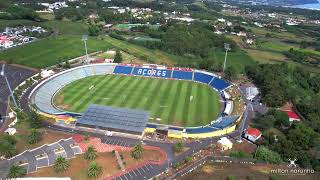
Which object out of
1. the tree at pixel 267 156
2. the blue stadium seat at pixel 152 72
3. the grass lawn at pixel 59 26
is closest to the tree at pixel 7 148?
the tree at pixel 267 156

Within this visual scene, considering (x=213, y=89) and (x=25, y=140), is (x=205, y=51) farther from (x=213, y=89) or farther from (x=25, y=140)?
(x=25, y=140)

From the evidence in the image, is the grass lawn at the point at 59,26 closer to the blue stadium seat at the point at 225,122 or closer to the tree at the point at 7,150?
the tree at the point at 7,150

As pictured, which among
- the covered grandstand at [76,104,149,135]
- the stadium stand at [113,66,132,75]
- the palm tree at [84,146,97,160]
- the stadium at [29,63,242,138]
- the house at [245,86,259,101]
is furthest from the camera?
the stadium stand at [113,66,132,75]

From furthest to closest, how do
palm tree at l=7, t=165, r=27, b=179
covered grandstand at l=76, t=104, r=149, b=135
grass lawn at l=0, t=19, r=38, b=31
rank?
grass lawn at l=0, t=19, r=38, b=31 < covered grandstand at l=76, t=104, r=149, b=135 < palm tree at l=7, t=165, r=27, b=179

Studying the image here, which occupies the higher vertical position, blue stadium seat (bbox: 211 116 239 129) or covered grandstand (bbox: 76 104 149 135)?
covered grandstand (bbox: 76 104 149 135)

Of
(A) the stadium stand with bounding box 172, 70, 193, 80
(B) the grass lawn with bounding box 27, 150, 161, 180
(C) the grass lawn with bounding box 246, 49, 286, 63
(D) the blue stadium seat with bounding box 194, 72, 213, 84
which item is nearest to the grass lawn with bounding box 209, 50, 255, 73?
(C) the grass lawn with bounding box 246, 49, 286, 63

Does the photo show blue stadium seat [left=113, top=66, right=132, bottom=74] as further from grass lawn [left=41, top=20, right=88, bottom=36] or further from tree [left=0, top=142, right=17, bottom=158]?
grass lawn [left=41, top=20, right=88, bottom=36]

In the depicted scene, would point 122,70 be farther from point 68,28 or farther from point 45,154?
point 68,28

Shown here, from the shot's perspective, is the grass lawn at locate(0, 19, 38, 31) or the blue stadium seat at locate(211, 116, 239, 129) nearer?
the blue stadium seat at locate(211, 116, 239, 129)

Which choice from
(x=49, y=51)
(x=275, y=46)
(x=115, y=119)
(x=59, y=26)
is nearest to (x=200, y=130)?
(x=115, y=119)
